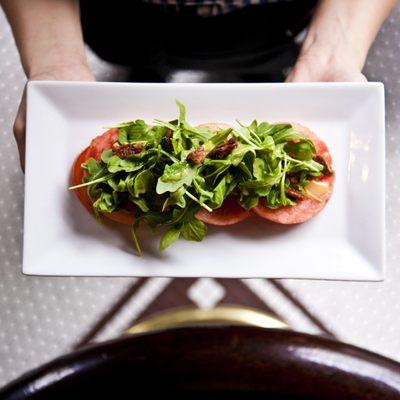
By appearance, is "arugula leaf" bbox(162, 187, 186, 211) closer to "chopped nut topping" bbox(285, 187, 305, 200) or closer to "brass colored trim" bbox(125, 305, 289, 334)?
"chopped nut topping" bbox(285, 187, 305, 200)

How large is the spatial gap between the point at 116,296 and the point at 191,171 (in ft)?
1.30

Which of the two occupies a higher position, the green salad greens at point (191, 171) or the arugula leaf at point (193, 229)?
the green salad greens at point (191, 171)

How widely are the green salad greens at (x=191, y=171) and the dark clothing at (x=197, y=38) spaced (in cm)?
23

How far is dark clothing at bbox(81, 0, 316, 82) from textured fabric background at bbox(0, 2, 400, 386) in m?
0.08

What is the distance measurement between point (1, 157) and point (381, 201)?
26.1 inches

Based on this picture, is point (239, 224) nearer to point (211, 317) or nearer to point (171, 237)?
point (171, 237)

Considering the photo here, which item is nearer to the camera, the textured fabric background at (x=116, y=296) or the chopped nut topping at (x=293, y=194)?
the chopped nut topping at (x=293, y=194)

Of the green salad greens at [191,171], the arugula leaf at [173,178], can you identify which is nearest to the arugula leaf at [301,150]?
the green salad greens at [191,171]

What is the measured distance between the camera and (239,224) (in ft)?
2.55

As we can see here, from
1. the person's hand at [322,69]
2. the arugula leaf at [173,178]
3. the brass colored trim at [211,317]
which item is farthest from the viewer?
the brass colored trim at [211,317]

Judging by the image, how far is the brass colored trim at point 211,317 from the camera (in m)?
0.94

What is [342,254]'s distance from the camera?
78cm

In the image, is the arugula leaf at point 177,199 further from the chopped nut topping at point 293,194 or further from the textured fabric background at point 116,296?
the textured fabric background at point 116,296

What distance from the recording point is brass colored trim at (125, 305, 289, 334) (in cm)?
94
